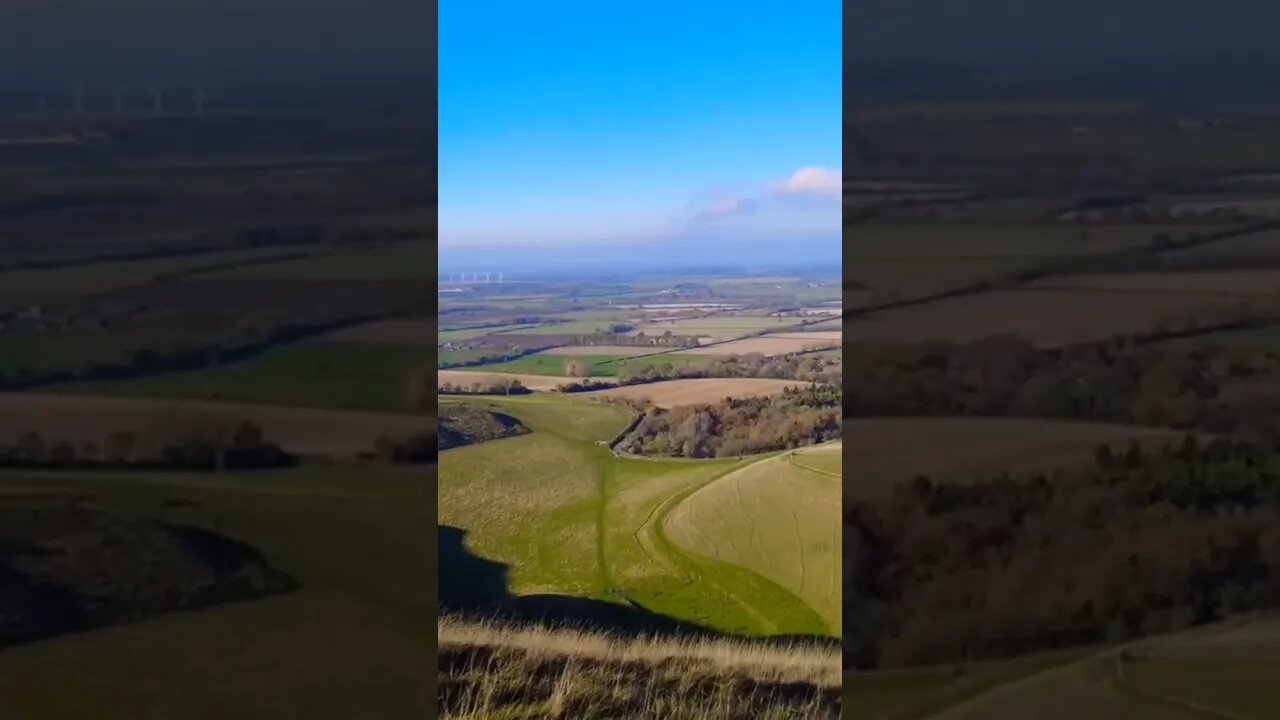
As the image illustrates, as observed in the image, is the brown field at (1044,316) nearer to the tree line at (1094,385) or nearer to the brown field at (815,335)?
the tree line at (1094,385)

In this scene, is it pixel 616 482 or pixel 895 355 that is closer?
pixel 895 355

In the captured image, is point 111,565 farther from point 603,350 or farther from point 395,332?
point 603,350

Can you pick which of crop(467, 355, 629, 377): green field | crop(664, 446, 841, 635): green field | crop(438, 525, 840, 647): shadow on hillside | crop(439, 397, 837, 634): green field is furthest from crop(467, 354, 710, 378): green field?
crop(438, 525, 840, 647): shadow on hillside

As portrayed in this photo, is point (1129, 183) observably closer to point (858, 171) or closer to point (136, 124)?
point (858, 171)

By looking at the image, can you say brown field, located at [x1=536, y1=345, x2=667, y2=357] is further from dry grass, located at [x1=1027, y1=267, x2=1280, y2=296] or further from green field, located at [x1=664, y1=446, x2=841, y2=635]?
dry grass, located at [x1=1027, y1=267, x2=1280, y2=296]

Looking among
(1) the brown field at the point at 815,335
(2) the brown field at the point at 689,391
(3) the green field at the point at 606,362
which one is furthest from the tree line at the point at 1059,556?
(3) the green field at the point at 606,362

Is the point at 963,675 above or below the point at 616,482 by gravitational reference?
below

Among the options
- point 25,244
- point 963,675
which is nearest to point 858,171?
point 963,675

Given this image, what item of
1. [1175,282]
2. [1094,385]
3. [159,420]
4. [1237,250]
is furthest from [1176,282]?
[159,420]
